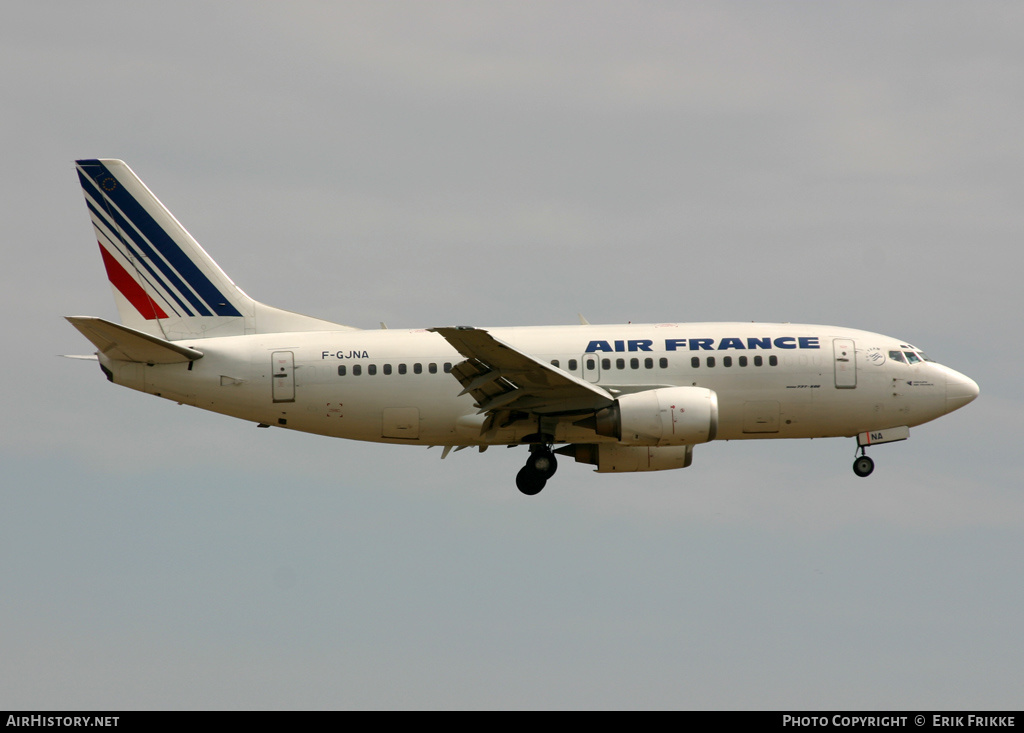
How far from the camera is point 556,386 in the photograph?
1559 inches

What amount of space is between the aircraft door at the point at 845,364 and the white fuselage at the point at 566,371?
0.03 meters

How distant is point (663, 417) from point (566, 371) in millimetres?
3720

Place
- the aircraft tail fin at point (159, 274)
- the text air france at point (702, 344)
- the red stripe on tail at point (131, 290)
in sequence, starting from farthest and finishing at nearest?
the red stripe on tail at point (131, 290), the aircraft tail fin at point (159, 274), the text air france at point (702, 344)

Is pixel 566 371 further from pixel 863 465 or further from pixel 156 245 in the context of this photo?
pixel 156 245

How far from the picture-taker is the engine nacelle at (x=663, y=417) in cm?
3919

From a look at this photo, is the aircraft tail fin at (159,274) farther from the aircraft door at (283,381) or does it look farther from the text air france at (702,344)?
the text air france at (702,344)

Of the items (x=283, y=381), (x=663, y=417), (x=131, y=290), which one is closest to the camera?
(x=663, y=417)

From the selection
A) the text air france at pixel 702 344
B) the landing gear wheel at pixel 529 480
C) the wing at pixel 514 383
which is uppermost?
the text air france at pixel 702 344

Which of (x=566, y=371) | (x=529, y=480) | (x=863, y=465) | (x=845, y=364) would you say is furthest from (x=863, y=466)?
(x=529, y=480)

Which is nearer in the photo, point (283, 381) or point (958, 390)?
point (283, 381)

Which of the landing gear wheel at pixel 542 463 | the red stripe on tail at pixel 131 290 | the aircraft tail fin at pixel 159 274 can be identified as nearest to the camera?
the landing gear wheel at pixel 542 463

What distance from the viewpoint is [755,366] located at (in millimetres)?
41250

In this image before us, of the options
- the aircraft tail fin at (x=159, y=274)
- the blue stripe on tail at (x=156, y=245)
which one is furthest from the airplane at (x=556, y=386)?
the blue stripe on tail at (x=156, y=245)

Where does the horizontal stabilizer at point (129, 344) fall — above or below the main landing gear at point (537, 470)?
above
